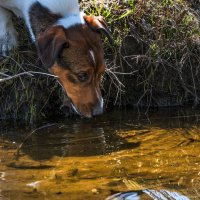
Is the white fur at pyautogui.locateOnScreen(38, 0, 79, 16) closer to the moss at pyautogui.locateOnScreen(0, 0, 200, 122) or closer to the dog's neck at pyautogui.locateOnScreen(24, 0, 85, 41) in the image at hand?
the dog's neck at pyautogui.locateOnScreen(24, 0, 85, 41)

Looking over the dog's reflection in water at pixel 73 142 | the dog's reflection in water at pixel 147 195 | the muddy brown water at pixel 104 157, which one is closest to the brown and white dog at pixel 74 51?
the dog's reflection in water at pixel 73 142

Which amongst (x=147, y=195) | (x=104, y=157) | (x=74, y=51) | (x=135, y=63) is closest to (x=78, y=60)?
(x=74, y=51)

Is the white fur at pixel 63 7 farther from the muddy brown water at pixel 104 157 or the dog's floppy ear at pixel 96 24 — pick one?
the muddy brown water at pixel 104 157

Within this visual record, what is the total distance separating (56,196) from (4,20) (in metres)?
2.47

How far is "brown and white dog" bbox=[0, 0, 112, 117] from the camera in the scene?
183 inches

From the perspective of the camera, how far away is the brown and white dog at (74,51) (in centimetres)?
466

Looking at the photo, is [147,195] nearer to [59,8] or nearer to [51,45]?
[51,45]

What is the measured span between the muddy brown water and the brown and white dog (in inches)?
15.5

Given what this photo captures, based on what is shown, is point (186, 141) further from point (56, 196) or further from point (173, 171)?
point (56, 196)

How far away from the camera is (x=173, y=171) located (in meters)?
4.06

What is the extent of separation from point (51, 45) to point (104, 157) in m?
0.97

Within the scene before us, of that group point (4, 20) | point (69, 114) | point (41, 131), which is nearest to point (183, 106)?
point (69, 114)

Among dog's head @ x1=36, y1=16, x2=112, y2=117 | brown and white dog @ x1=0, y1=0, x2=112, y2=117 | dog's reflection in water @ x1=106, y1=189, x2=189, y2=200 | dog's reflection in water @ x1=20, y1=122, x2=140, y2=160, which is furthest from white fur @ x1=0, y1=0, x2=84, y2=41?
dog's reflection in water @ x1=106, y1=189, x2=189, y2=200

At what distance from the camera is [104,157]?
4438 millimetres
